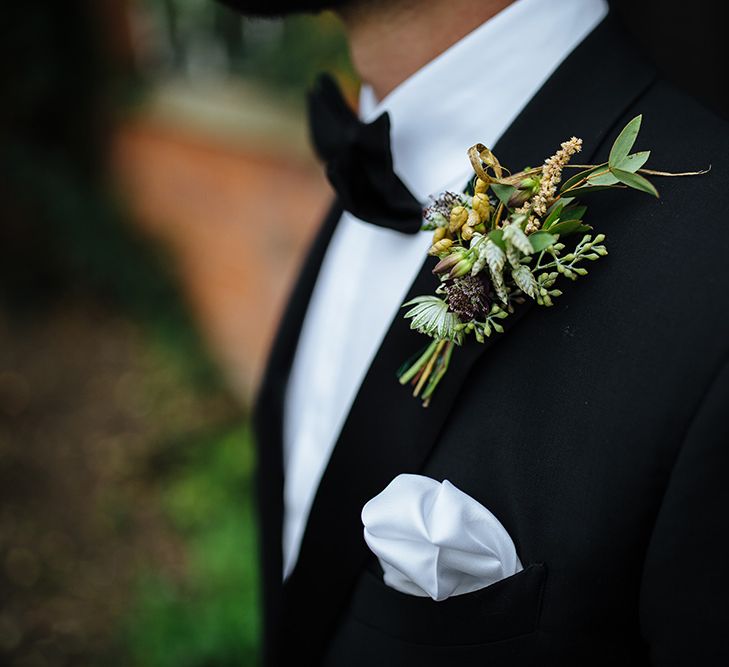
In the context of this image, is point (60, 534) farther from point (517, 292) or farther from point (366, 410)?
point (517, 292)

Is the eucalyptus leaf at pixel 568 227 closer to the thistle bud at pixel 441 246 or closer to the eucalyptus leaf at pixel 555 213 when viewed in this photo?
the eucalyptus leaf at pixel 555 213

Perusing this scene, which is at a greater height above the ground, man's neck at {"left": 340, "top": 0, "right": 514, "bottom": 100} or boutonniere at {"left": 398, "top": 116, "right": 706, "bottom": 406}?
man's neck at {"left": 340, "top": 0, "right": 514, "bottom": 100}

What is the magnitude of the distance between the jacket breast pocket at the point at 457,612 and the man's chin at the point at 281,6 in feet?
2.77

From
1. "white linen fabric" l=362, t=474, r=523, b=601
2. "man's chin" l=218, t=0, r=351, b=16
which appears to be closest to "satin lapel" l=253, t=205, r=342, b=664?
"man's chin" l=218, t=0, r=351, b=16

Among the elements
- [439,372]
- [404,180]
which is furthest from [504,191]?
[404,180]

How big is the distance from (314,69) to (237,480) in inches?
77.6

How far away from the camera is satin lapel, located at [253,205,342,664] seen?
145 cm

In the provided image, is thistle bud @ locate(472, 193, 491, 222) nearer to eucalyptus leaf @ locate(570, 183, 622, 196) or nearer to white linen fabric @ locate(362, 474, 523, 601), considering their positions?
eucalyptus leaf @ locate(570, 183, 622, 196)

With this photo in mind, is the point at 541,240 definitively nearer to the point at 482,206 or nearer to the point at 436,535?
the point at 482,206

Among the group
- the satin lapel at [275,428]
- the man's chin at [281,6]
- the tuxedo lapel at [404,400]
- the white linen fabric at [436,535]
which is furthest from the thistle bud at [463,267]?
the satin lapel at [275,428]

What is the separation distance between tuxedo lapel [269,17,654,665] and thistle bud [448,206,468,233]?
12 cm

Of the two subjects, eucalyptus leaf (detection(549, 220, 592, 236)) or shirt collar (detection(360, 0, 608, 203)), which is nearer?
eucalyptus leaf (detection(549, 220, 592, 236))

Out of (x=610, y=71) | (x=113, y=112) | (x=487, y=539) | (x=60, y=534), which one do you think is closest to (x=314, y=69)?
(x=113, y=112)

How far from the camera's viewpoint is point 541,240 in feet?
2.79
